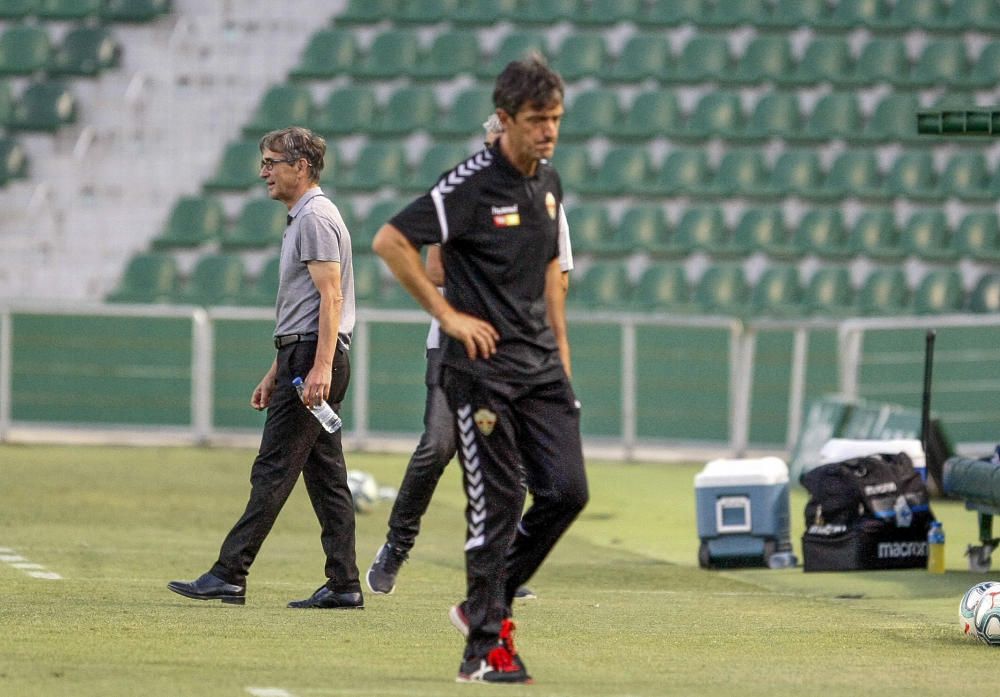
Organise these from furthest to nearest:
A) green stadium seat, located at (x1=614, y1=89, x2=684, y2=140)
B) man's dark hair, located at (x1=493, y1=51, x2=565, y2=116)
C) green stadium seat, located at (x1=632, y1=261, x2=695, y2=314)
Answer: green stadium seat, located at (x1=614, y1=89, x2=684, y2=140) < green stadium seat, located at (x1=632, y1=261, x2=695, y2=314) < man's dark hair, located at (x1=493, y1=51, x2=565, y2=116)

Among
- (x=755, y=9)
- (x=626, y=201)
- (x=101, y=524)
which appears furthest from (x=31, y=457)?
(x=755, y=9)

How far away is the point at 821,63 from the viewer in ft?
77.5

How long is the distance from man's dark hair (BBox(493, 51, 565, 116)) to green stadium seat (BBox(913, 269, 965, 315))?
49.9 feet

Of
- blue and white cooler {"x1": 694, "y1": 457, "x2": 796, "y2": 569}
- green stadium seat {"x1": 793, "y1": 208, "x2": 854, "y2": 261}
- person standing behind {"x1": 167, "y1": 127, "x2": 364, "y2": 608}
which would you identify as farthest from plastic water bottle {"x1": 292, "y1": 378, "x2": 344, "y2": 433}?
green stadium seat {"x1": 793, "y1": 208, "x2": 854, "y2": 261}

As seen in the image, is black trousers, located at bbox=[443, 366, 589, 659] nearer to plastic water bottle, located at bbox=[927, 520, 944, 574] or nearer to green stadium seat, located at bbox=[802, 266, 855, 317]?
plastic water bottle, located at bbox=[927, 520, 944, 574]

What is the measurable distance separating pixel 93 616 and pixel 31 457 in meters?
10.5

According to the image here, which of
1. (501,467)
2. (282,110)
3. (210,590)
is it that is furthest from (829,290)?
(501,467)

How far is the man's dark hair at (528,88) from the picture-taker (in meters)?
6.25

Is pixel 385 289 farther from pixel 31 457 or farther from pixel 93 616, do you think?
pixel 93 616

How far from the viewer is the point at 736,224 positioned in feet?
73.9

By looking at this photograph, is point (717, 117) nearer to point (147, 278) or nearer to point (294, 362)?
point (147, 278)

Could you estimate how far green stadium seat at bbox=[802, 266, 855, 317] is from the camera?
21391mm

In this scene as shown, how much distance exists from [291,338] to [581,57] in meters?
15.9

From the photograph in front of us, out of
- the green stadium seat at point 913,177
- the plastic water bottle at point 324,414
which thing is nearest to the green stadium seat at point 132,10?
the green stadium seat at point 913,177
